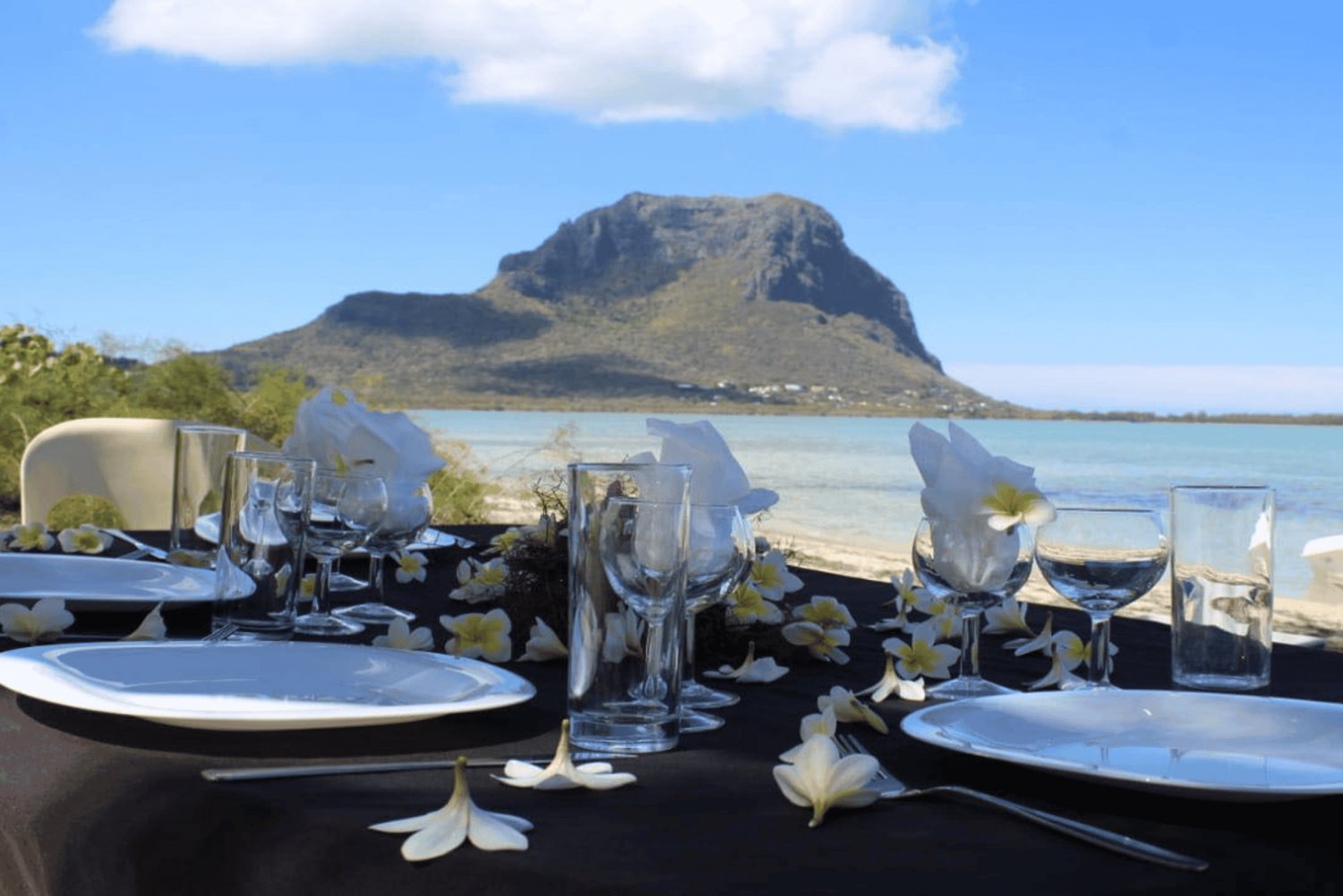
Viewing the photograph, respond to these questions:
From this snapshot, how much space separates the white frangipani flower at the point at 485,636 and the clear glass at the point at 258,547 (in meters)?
0.17

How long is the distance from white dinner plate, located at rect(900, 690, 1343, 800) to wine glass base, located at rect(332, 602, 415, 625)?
807 mm

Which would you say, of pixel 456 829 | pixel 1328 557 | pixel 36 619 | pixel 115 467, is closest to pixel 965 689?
pixel 456 829

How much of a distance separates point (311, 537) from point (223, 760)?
63 cm

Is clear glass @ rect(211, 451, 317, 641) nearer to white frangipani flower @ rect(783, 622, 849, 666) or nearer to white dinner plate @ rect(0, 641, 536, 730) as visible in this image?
white dinner plate @ rect(0, 641, 536, 730)

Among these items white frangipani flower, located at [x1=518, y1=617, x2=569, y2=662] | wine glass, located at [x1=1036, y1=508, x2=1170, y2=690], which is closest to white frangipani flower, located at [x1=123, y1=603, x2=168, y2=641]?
white frangipani flower, located at [x1=518, y1=617, x2=569, y2=662]

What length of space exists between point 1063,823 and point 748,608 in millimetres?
650

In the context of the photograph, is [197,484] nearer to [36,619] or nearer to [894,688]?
[36,619]

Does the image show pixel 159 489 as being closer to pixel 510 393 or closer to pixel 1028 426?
pixel 510 393

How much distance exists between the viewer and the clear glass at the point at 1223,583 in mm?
1211

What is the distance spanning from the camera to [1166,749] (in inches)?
37.3

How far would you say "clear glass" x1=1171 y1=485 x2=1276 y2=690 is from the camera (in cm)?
121

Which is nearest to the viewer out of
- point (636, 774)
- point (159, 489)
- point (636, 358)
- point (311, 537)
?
point (636, 774)

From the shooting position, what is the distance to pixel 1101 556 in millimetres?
1176

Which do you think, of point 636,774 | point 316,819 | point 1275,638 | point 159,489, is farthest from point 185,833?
point 159,489
